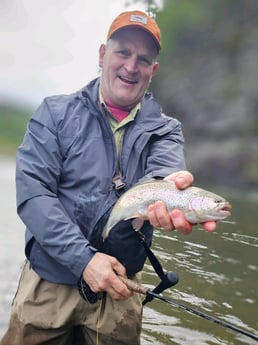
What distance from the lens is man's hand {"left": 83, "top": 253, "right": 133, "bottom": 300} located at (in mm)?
2293

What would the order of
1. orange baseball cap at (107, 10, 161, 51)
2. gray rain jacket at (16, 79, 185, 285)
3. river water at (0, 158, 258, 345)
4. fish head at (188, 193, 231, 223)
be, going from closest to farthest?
fish head at (188, 193, 231, 223) → gray rain jacket at (16, 79, 185, 285) → orange baseball cap at (107, 10, 161, 51) → river water at (0, 158, 258, 345)

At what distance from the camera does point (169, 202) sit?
2.30m

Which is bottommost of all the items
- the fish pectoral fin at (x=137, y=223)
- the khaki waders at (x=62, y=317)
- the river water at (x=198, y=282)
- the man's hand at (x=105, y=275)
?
the river water at (x=198, y=282)

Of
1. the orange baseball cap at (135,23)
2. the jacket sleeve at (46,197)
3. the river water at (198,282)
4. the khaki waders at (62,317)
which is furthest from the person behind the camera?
the river water at (198,282)

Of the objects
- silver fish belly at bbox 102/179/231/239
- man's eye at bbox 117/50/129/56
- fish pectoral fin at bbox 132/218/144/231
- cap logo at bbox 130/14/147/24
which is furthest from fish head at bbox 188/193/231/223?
cap logo at bbox 130/14/147/24

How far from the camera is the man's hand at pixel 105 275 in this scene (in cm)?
229

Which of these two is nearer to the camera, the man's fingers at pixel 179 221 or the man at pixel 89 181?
the man's fingers at pixel 179 221

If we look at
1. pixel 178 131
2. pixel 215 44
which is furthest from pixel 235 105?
pixel 178 131

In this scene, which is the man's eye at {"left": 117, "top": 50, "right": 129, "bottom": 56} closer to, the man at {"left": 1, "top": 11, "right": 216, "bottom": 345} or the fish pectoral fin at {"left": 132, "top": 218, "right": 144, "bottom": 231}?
the man at {"left": 1, "top": 11, "right": 216, "bottom": 345}

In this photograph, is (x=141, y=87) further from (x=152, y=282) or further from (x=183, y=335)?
(x=152, y=282)

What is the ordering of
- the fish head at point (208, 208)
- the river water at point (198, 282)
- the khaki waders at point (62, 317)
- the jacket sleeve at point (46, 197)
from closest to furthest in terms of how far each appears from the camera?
1. the fish head at point (208, 208)
2. the jacket sleeve at point (46, 197)
3. the khaki waders at point (62, 317)
4. the river water at point (198, 282)

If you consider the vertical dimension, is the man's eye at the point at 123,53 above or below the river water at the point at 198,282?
above

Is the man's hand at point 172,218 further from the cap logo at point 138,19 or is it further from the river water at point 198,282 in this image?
the river water at point 198,282

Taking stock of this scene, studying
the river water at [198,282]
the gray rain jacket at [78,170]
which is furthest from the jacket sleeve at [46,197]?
the river water at [198,282]
